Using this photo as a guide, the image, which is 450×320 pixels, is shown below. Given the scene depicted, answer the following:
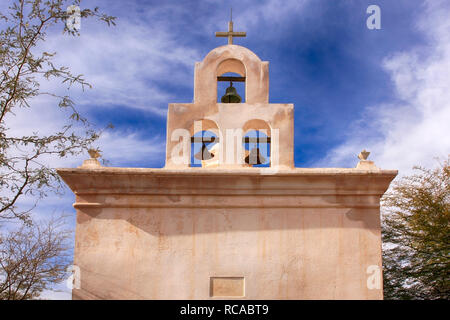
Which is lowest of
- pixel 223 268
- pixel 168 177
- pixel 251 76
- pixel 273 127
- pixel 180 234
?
pixel 223 268

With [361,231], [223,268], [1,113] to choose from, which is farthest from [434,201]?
[1,113]

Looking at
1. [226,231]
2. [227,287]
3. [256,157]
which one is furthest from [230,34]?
[227,287]

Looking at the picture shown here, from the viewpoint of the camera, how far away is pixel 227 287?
6.85 meters

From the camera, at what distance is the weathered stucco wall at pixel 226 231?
22.7 feet

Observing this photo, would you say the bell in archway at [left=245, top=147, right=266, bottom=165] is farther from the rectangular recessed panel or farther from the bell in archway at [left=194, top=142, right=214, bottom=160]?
the rectangular recessed panel

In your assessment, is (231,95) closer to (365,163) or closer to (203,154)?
(203,154)

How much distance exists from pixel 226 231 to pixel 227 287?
78cm

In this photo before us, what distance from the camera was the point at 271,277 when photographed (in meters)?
6.93

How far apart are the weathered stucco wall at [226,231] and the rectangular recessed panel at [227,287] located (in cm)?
7

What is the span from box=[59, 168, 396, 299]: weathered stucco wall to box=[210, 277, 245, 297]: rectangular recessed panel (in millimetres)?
68

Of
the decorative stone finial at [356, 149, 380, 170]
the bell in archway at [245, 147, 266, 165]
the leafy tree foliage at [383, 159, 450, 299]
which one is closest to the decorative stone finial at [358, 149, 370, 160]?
the decorative stone finial at [356, 149, 380, 170]
